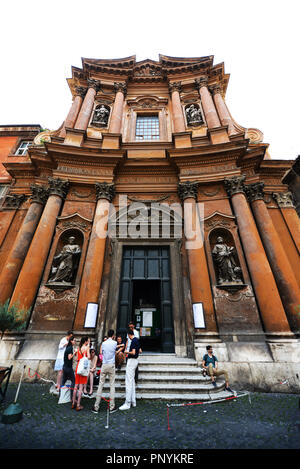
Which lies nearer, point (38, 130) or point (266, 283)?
point (266, 283)

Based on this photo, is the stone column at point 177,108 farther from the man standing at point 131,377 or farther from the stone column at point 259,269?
the man standing at point 131,377

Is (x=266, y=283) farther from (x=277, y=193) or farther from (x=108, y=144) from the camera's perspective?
(x=108, y=144)

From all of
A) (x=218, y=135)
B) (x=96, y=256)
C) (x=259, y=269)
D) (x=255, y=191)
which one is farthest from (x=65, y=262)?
(x=218, y=135)

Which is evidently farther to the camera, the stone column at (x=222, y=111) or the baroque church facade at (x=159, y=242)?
the stone column at (x=222, y=111)

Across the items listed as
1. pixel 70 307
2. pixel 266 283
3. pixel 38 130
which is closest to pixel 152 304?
pixel 70 307

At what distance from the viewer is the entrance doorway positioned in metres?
8.05

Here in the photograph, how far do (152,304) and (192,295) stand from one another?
4.16 meters

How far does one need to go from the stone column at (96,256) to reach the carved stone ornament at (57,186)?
1505 millimetres

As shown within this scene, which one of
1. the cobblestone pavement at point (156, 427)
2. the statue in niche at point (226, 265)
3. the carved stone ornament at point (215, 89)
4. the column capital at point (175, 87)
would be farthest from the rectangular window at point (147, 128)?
the cobblestone pavement at point (156, 427)

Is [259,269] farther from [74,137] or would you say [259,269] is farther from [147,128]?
[147,128]

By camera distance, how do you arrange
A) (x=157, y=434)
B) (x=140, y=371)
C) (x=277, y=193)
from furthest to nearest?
(x=277, y=193) → (x=140, y=371) → (x=157, y=434)

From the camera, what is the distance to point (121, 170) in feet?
34.7

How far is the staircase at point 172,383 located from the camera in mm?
4984

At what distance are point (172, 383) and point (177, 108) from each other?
45.0ft
